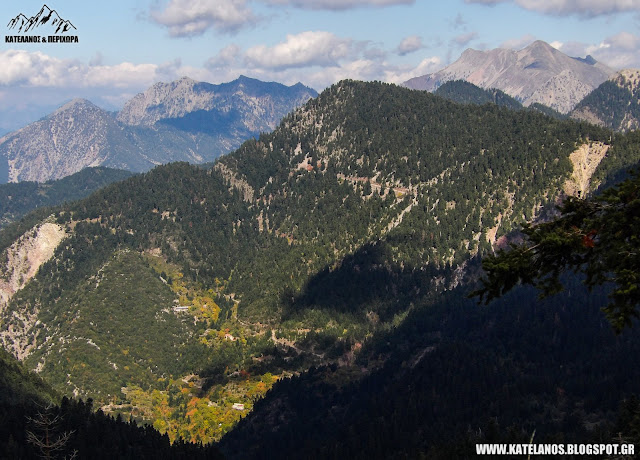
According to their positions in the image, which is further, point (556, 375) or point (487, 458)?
point (556, 375)

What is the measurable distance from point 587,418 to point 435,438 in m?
44.1

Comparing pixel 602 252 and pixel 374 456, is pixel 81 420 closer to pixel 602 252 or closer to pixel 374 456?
pixel 374 456

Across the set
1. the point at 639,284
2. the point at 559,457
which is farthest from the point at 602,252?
the point at 559,457

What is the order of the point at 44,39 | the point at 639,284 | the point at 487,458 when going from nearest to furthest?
the point at 639,284 → the point at 487,458 → the point at 44,39

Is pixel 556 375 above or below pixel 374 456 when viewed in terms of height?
above

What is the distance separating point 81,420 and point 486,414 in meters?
126

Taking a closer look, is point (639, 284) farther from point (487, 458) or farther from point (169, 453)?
point (169, 453)

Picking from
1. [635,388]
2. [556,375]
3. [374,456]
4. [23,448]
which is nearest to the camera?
[23,448]

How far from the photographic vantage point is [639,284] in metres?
40.1

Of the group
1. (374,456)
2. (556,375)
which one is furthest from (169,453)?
(556,375)

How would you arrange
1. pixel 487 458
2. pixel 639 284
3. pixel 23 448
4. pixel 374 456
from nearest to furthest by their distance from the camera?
pixel 639 284 < pixel 487 458 < pixel 23 448 < pixel 374 456

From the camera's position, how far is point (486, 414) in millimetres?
181375

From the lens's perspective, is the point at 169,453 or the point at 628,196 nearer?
the point at 628,196

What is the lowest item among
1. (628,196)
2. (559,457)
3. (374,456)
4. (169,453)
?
(374,456)
